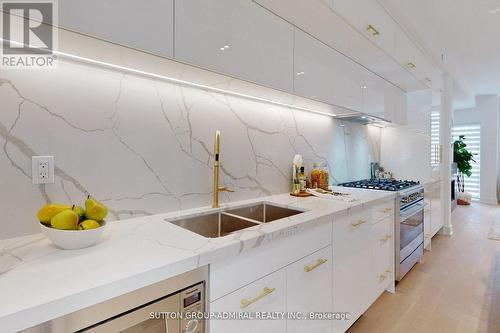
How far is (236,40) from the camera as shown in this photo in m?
1.25

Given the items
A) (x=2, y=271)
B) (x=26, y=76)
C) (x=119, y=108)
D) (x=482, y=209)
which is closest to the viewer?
(x=2, y=271)

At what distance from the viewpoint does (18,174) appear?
1.00m

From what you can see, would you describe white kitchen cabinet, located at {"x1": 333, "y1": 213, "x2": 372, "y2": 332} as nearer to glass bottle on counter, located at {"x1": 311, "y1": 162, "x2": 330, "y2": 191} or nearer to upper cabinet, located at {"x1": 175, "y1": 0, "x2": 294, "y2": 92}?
glass bottle on counter, located at {"x1": 311, "y1": 162, "x2": 330, "y2": 191}

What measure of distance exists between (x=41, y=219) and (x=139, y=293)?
1.62ft

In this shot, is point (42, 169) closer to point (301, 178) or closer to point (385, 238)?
point (301, 178)

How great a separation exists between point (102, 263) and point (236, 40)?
1104 mm

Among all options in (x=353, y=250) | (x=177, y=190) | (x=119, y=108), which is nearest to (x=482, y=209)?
(x=353, y=250)

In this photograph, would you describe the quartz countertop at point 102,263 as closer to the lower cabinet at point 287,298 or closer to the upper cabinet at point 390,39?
the lower cabinet at point 287,298

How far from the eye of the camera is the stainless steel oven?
2.34 meters

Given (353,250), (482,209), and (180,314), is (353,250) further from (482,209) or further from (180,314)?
(482,209)

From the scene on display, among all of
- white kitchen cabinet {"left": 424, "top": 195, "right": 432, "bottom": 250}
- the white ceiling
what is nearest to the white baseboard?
the white ceiling

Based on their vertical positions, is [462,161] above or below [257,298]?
above

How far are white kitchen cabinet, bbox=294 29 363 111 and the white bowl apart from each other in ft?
4.30

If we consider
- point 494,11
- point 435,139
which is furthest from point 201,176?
point 435,139
